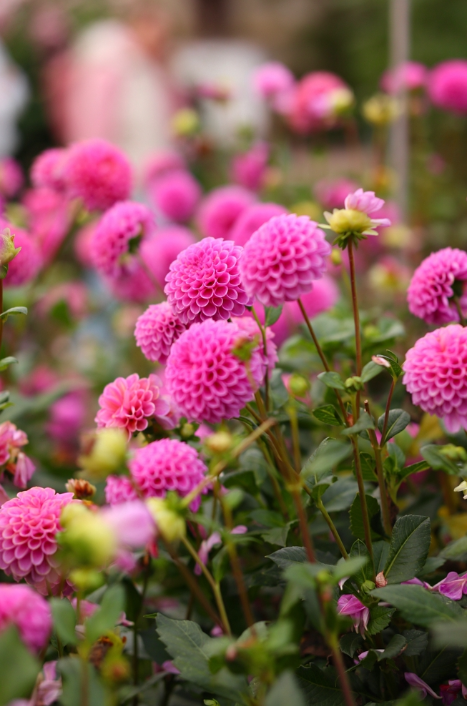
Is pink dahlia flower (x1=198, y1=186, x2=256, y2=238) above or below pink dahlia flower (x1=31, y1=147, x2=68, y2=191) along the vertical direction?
below

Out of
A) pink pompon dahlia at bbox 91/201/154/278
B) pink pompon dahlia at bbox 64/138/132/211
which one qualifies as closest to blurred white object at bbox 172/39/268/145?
pink pompon dahlia at bbox 64/138/132/211

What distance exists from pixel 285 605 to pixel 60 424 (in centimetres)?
110

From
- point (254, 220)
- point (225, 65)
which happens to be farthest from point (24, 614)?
point (225, 65)

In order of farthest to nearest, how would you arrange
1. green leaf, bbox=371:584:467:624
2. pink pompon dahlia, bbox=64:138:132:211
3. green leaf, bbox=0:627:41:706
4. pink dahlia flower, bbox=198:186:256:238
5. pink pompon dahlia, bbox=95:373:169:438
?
1. pink dahlia flower, bbox=198:186:256:238
2. pink pompon dahlia, bbox=64:138:132:211
3. pink pompon dahlia, bbox=95:373:169:438
4. green leaf, bbox=371:584:467:624
5. green leaf, bbox=0:627:41:706

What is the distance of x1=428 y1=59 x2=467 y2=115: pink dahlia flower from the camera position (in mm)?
1285

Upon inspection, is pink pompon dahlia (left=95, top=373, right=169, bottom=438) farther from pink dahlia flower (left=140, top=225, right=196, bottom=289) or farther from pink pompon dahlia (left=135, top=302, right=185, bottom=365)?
pink dahlia flower (left=140, top=225, right=196, bottom=289)

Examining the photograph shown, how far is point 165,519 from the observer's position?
415 mm

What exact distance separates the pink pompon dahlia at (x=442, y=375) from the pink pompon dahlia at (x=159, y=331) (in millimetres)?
184

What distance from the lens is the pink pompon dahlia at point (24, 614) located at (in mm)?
387

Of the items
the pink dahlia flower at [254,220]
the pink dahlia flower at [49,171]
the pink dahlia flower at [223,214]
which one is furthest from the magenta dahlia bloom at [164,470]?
the pink dahlia flower at [223,214]

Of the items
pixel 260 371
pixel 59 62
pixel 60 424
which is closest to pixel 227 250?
pixel 260 371

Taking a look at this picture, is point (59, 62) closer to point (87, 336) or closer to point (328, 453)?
point (87, 336)

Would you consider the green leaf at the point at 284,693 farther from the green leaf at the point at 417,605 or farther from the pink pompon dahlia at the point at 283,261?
the pink pompon dahlia at the point at 283,261

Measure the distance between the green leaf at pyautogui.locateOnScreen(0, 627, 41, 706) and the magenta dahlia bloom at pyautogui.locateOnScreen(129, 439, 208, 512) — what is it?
0.51 feet
